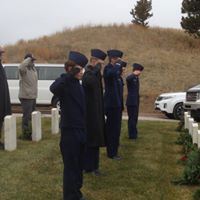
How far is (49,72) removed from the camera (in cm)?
2198

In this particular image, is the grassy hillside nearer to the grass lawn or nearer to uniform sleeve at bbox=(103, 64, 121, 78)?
the grass lawn

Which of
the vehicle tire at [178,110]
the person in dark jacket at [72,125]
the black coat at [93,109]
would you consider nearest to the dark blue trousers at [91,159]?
the black coat at [93,109]

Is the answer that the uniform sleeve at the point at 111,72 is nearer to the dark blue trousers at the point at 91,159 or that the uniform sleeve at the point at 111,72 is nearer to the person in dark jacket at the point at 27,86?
the dark blue trousers at the point at 91,159

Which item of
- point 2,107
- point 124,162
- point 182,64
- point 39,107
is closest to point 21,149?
point 2,107

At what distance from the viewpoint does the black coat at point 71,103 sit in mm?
6898

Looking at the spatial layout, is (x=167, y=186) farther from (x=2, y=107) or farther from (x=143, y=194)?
Answer: (x=2, y=107)

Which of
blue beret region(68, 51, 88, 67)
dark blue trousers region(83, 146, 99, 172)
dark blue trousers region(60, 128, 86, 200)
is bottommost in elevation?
dark blue trousers region(83, 146, 99, 172)

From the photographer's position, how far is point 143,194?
7.63 meters

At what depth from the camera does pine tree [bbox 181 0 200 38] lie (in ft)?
133

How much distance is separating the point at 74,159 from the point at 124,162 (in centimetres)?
317

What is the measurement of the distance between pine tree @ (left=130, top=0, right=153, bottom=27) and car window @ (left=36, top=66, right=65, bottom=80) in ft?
96.0

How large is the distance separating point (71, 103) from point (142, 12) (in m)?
44.8

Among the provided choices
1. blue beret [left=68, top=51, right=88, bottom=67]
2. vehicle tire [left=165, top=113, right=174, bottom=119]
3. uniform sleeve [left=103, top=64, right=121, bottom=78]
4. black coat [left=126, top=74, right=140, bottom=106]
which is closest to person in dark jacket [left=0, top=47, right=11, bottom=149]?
uniform sleeve [left=103, top=64, right=121, bottom=78]

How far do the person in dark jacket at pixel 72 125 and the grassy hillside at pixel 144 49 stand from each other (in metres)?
22.9
